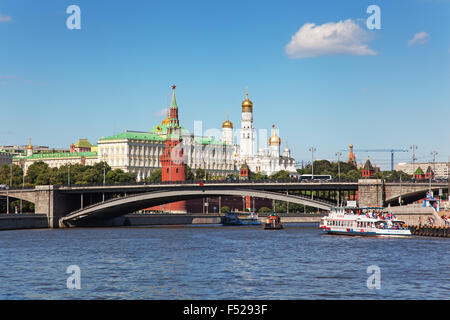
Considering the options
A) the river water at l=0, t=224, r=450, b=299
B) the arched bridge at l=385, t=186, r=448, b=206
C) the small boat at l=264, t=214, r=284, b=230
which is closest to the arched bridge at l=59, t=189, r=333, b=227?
the small boat at l=264, t=214, r=284, b=230

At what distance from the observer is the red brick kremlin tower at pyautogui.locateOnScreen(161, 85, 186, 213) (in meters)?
148

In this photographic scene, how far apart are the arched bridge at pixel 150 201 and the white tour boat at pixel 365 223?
6.67 metres

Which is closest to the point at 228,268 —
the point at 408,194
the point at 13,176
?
the point at 408,194

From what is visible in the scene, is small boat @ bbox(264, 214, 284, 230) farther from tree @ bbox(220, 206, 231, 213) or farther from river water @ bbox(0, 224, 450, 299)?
tree @ bbox(220, 206, 231, 213)

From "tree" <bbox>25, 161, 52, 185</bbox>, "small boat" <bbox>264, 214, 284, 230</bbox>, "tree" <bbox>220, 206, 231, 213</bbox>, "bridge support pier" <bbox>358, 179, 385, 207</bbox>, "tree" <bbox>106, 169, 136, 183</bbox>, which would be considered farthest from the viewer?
"tree" <bbox>106, 169, 136, 183</bbox>

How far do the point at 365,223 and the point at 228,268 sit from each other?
33.1 metres

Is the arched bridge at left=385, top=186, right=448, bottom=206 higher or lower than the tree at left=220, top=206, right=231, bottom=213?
higher

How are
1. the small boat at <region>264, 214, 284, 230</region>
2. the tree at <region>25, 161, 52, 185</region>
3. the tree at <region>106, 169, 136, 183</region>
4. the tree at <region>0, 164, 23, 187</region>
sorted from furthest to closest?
the tree at <region>106, 169, 136, 183</region> < the tree at <region>0, 164, 23, 187</region> < the tree at <region>25, 161, 52, 185</region> < the small boat at <region>264, 214, 284, 230</region>

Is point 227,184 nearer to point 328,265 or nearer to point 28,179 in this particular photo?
point 328,265

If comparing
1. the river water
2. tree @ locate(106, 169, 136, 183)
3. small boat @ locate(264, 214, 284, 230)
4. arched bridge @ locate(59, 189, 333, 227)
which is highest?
tree @ locate(106, 169, 136, 183)

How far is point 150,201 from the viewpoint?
104438 millimetres

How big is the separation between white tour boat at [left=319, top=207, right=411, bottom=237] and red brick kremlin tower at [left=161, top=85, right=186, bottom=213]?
65903 millimetres

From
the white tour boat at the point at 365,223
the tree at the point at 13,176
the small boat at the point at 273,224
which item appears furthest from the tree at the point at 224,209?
the white tour boat at the point at 365,223
